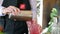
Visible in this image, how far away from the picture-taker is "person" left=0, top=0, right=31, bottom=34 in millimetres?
1012

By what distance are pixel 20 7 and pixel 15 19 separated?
10cm

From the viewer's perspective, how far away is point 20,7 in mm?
1028

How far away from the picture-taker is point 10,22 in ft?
3.37

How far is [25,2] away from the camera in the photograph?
40.4 inches

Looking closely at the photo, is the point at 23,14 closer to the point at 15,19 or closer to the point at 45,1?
the point at 15,19

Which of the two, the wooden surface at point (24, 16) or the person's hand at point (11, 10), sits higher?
the person's hand at point (11, 10)

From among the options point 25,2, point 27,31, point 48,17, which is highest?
point 25,2

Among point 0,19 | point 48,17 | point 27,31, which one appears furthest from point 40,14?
point 0,19

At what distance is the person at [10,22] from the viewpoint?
1.01 metres

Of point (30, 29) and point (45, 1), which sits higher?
point (45, 1)

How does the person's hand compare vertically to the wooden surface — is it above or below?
above

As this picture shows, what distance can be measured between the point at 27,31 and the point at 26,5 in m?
0.20

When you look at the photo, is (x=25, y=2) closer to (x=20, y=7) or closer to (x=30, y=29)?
(x=20, y=7)

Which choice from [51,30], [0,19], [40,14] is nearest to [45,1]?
[40,14]
